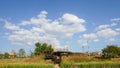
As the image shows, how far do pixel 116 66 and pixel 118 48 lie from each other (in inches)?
951

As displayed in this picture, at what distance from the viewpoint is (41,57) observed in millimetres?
49125

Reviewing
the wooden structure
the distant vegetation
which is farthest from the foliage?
the wooden structure

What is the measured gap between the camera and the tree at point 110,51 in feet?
173

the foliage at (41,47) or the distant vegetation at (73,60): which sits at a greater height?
the foliage at (41,47)

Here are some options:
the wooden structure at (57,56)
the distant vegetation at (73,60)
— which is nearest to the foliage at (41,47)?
the distant vegetation at (73,60)

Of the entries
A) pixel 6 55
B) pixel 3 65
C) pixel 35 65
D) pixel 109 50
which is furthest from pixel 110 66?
pixel 6 55

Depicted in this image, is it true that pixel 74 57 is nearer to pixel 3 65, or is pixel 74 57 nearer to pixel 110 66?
pixel 110 66

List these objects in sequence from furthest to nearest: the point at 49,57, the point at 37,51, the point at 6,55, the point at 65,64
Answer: the point at 6,55
the point at 37,51
the point at 49,57
the point at 65,64

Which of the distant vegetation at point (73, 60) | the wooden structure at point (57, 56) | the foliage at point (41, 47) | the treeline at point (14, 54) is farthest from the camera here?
the treeline at point (14, 54)

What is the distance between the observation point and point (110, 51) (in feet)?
176

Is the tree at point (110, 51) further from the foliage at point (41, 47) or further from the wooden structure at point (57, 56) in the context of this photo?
the foliage at point (41, 47)

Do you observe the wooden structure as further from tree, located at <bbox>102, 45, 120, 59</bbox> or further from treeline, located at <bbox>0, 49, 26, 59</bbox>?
treeline, located at <bbox>0, 49, 26, 59</bbox>

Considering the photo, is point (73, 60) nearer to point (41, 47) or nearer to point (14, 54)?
point (41, 47)

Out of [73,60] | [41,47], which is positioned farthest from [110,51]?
[41,47]
